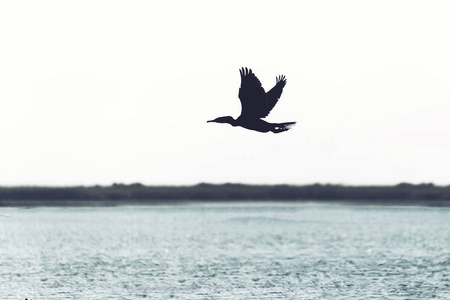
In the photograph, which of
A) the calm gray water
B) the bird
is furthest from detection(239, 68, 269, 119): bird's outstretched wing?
the calm gray water

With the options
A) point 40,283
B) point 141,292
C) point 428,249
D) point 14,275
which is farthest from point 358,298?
point 428,249

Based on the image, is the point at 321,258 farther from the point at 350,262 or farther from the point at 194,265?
the point at 194,265

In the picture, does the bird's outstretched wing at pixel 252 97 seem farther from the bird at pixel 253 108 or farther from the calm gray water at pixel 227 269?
the calm gray water at pixel 227 269

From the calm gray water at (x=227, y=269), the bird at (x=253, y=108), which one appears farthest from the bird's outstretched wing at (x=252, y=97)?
the calm gray water at (x=227, y=269)

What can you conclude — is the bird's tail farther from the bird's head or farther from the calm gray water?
the calm gray water

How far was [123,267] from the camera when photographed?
8606cm

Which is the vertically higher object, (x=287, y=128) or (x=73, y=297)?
(x=287, y=128)

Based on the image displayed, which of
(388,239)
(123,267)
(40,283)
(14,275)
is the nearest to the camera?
(40,283)

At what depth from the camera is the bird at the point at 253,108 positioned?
9633 mm

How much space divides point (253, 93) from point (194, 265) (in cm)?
7982

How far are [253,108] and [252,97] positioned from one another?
0.63 feet

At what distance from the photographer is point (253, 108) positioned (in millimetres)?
9984

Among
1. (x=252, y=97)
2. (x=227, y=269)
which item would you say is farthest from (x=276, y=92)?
(x=227, y=269)

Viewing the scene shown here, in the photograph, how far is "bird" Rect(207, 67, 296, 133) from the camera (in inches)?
379
